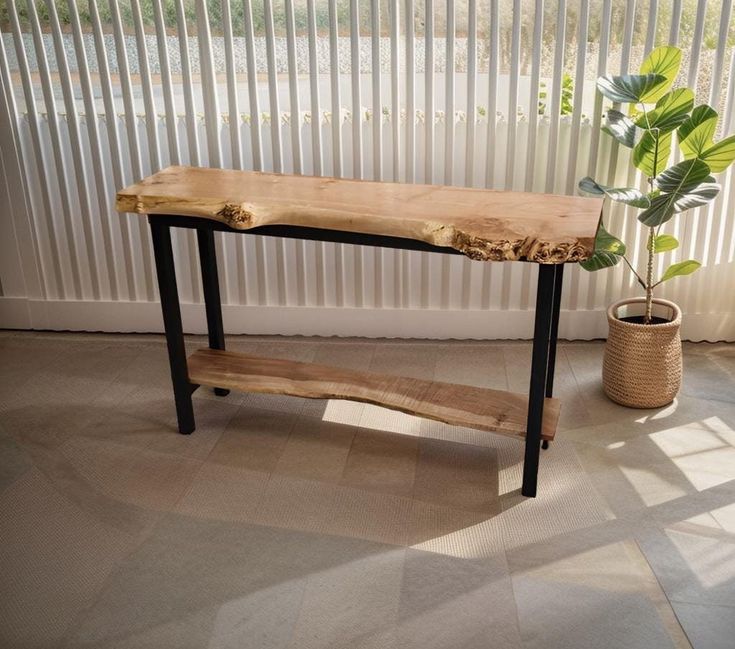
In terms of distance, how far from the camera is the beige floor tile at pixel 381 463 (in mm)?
2760

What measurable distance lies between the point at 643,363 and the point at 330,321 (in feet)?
4.41

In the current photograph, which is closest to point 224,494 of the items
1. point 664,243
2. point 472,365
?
point 472,365

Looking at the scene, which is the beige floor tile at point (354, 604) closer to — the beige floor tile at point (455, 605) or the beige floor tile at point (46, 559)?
the beige floor tile at point (455, 605)

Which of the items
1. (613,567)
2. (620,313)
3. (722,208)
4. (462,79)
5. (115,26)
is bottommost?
(613,567)

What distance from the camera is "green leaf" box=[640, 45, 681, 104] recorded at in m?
2.94

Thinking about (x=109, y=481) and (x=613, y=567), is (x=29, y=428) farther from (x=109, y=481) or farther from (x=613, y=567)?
(x=613, y=567)

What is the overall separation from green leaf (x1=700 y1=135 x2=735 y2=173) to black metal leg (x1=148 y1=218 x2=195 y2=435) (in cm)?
186

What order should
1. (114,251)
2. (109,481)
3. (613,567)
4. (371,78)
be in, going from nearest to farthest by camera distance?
(613,567) < (109,481) < (371,78) < (114,251)

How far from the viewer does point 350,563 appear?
2.39 meters

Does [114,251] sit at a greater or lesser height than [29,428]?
greater

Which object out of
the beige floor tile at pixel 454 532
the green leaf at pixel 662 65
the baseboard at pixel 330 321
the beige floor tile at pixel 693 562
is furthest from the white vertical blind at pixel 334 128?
the beige floor tile at pixel 693 562

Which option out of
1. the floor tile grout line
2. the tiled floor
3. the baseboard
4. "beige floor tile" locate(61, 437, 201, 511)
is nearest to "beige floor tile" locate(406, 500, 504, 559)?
the tiled floor

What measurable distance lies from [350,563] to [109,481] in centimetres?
90

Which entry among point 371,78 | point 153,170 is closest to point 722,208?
point 371,78
